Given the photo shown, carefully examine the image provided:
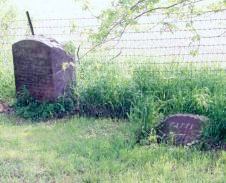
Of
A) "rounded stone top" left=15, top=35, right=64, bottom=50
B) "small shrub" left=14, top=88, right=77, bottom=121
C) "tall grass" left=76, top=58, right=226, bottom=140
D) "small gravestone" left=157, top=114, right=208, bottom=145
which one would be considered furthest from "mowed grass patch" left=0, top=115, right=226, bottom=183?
"rounded stone top" left=15, top=35, right=64, bottom=50

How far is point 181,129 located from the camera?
4.50 meters

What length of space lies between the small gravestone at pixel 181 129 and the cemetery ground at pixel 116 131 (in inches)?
3.8

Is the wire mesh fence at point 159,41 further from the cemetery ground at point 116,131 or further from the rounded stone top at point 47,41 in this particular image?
the rounded stone top at point 47,41

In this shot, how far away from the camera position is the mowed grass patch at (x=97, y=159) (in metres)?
3.72

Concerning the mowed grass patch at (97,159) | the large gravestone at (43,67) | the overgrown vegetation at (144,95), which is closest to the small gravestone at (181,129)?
the overgrown vegetation at (144,95)

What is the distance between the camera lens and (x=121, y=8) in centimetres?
357

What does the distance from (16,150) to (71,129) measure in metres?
0.80

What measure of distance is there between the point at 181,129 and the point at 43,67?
2264 millimetres

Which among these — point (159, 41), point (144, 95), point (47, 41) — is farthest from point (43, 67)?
point (159, 41)

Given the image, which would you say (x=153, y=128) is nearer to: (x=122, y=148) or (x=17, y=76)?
(x=122, y=148)

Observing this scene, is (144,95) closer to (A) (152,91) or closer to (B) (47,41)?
(A) (152,91)

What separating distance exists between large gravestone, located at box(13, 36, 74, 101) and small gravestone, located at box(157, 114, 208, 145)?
1758 mm

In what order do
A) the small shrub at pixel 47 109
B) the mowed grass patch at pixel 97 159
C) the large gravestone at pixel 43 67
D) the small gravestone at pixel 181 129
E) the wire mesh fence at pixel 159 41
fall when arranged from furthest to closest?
the large gravestone at pixel 43 67 < the small shrub at pixel 47 109 < the wire mesh fence at pixel 159 41 < the small gravestone at pixel 181 129 < the mowed grass patch at pixel 97 159

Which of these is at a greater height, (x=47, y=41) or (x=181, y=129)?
(x=47, y=41)
